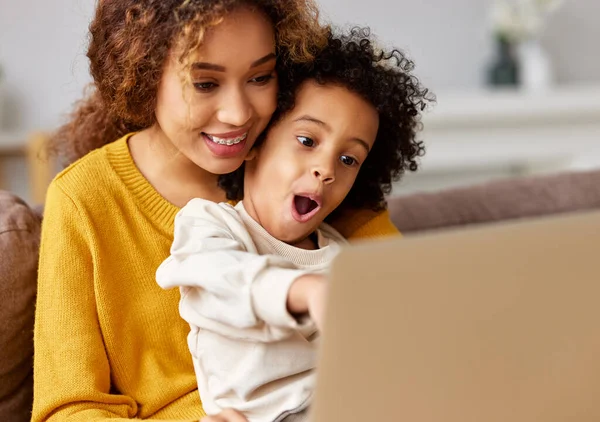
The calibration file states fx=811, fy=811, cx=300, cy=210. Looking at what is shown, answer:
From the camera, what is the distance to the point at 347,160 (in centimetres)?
127

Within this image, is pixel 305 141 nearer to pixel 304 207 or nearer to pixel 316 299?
pixel 304 207

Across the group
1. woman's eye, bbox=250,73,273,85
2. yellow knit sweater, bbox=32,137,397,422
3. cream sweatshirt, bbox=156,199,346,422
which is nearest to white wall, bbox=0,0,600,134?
yellow knit sweater, bbox=32,137,397,422

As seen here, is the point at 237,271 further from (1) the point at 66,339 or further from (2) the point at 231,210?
(1) the point at 66,339

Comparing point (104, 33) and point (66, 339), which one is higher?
point (104, 33)

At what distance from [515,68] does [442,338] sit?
3748 mm

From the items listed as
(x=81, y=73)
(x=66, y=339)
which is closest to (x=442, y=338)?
(x=66, y=339)

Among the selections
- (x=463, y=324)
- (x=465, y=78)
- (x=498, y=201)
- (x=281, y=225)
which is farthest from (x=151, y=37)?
(x=465, y=78)

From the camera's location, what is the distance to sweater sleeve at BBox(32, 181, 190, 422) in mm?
1220

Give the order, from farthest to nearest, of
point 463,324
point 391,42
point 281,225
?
point 391,42 → point 281,225 → point 463,324

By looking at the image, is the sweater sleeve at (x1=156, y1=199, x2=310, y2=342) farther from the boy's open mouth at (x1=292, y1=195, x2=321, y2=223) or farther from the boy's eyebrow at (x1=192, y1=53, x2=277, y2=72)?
the boy's eyebrow at (x1=192, y1=53, x2=277, y2=72)

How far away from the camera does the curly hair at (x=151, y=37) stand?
1.18 metres

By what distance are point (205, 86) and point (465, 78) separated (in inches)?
134

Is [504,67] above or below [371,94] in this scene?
below

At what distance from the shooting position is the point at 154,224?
1.37 metres
